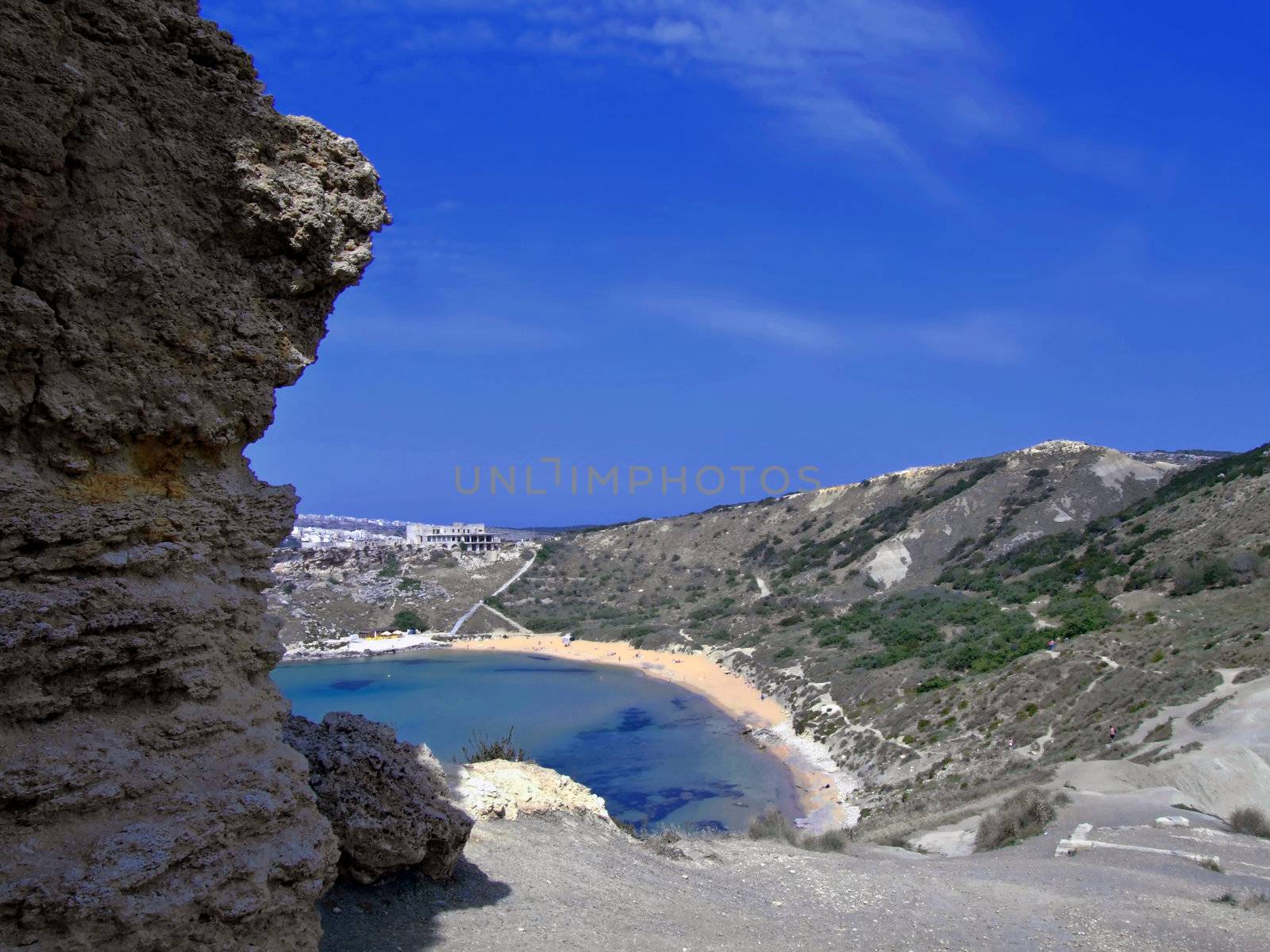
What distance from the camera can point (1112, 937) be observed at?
27.2ft

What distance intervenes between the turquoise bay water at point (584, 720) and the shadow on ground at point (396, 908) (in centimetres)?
1329

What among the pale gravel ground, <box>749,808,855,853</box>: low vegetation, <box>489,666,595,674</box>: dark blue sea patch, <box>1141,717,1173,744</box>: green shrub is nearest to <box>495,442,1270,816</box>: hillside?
<box>1141,717,1173,744</box>: green shrub

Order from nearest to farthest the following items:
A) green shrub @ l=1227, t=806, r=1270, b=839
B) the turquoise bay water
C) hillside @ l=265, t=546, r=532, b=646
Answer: green shrub @ l=1227, t=806, r=1270, b=839, the turquoise bay water, hillside @ l=265, t=546, r=532, b=646

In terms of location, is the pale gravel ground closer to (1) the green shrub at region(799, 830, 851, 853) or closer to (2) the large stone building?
(1) the green shrub at region(799, 830, 851, 853)

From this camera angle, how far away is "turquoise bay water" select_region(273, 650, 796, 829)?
24.5 meters

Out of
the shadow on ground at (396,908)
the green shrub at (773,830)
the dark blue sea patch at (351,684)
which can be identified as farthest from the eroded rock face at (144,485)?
the dark blue sea patch at (351,684)

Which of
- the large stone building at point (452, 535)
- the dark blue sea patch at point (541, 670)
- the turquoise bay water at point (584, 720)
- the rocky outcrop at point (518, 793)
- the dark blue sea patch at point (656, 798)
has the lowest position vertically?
the dark blue sea patch at point (656, 798)

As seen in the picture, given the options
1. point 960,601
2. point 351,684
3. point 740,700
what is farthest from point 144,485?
point 351,684

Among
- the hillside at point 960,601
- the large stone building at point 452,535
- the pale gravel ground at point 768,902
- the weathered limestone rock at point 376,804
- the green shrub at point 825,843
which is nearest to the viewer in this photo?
the weathered limestone rock at point 376,804

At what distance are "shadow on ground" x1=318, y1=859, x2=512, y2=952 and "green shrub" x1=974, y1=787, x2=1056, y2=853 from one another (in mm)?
9003

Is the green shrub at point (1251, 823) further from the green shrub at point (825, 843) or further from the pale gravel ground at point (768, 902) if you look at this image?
the green shrub at point (825, 843)

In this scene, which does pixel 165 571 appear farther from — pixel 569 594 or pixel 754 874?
pixel 569 594

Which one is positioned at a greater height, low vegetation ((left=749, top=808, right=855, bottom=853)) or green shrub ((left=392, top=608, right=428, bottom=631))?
green shrub ((left=392, top=608, right=428, bottom=631))

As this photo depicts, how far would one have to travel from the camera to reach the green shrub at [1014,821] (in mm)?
13312
